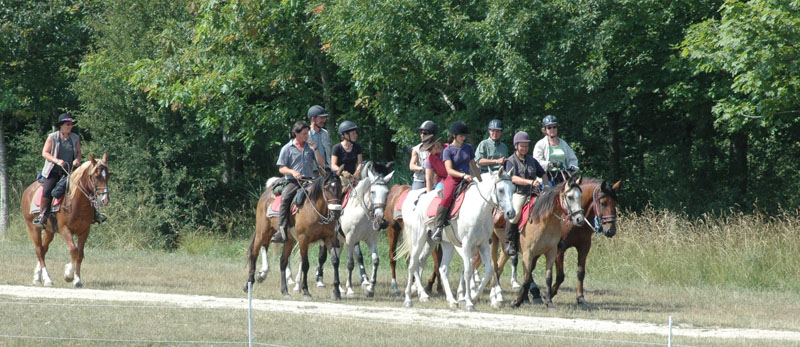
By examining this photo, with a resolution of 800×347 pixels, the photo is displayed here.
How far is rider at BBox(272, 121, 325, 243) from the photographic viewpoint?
48.2 ft

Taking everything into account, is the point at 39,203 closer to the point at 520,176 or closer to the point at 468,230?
the point at 468,230

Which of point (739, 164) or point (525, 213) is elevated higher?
point (739, 164)

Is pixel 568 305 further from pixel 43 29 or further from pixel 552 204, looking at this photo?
pixel 43 29

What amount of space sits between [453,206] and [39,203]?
24.9 ft

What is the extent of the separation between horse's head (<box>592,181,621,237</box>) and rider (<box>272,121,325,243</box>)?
4.42m

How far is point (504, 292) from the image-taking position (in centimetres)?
1625

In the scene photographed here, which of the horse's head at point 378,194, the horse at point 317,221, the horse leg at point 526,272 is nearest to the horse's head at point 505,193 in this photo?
the horse leg at point 526,272

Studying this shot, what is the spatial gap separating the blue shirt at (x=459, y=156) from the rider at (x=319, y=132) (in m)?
2.62

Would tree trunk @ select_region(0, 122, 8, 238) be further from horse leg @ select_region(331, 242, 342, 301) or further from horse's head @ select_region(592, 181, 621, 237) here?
horse's head @ select_region(592, 181, 621, 237)

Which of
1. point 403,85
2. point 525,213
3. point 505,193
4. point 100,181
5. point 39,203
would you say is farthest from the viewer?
point 403,85

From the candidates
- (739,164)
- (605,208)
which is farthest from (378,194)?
(739,164)

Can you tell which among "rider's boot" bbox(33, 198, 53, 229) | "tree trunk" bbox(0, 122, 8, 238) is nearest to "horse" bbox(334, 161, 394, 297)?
"rider's boot" bbox(33, 198, 53, 229)

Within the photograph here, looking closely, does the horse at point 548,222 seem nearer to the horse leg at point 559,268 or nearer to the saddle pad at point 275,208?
the horse leg at point 559,268

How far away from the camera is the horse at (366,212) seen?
46.6 ft
